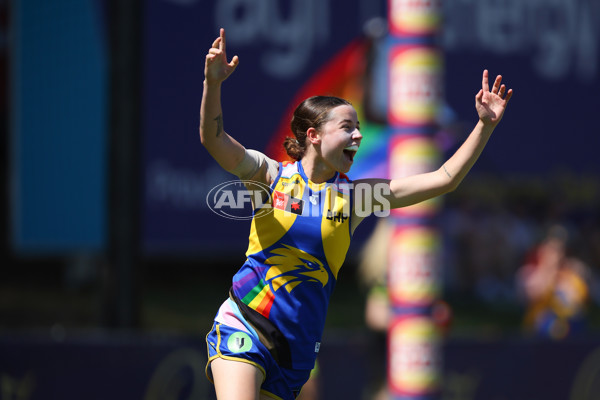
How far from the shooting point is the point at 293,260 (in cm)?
384

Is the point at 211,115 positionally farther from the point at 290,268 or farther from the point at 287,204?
the point at 290,268

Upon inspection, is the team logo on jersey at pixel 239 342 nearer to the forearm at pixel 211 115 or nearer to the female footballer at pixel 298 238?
A: the female footballer at pixel 298 238

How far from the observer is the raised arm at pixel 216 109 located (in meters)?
3.47

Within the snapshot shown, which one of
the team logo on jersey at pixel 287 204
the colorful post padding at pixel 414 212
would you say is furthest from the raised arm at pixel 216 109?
the colorful post padding at pixel 414 212

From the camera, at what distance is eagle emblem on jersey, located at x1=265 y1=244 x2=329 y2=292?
3838mm

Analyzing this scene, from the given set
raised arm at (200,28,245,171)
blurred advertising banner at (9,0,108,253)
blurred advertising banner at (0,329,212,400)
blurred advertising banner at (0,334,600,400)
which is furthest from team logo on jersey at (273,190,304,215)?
blurred advertising banner at (9,0,108,253)

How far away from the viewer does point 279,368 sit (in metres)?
3.89

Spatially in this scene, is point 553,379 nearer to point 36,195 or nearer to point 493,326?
point 493,326

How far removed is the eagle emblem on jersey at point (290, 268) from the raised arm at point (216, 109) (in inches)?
17.1

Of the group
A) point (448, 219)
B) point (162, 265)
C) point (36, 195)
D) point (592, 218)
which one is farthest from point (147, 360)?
point (592, 218)

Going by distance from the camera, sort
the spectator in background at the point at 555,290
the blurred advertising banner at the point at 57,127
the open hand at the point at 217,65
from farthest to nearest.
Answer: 1. the blurred advertising banner at the point at 57,127
2. the spectator in background at the point at 555,290
3. the open hand at the point at 217,65

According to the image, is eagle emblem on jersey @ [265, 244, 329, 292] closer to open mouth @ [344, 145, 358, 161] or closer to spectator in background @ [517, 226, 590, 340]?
open mouth @ [344, 145, 358, 161]

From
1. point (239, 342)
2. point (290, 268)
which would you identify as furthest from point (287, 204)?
point (239, 342)

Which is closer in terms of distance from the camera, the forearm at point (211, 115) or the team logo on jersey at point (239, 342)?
the forearm at point (211, 115)
